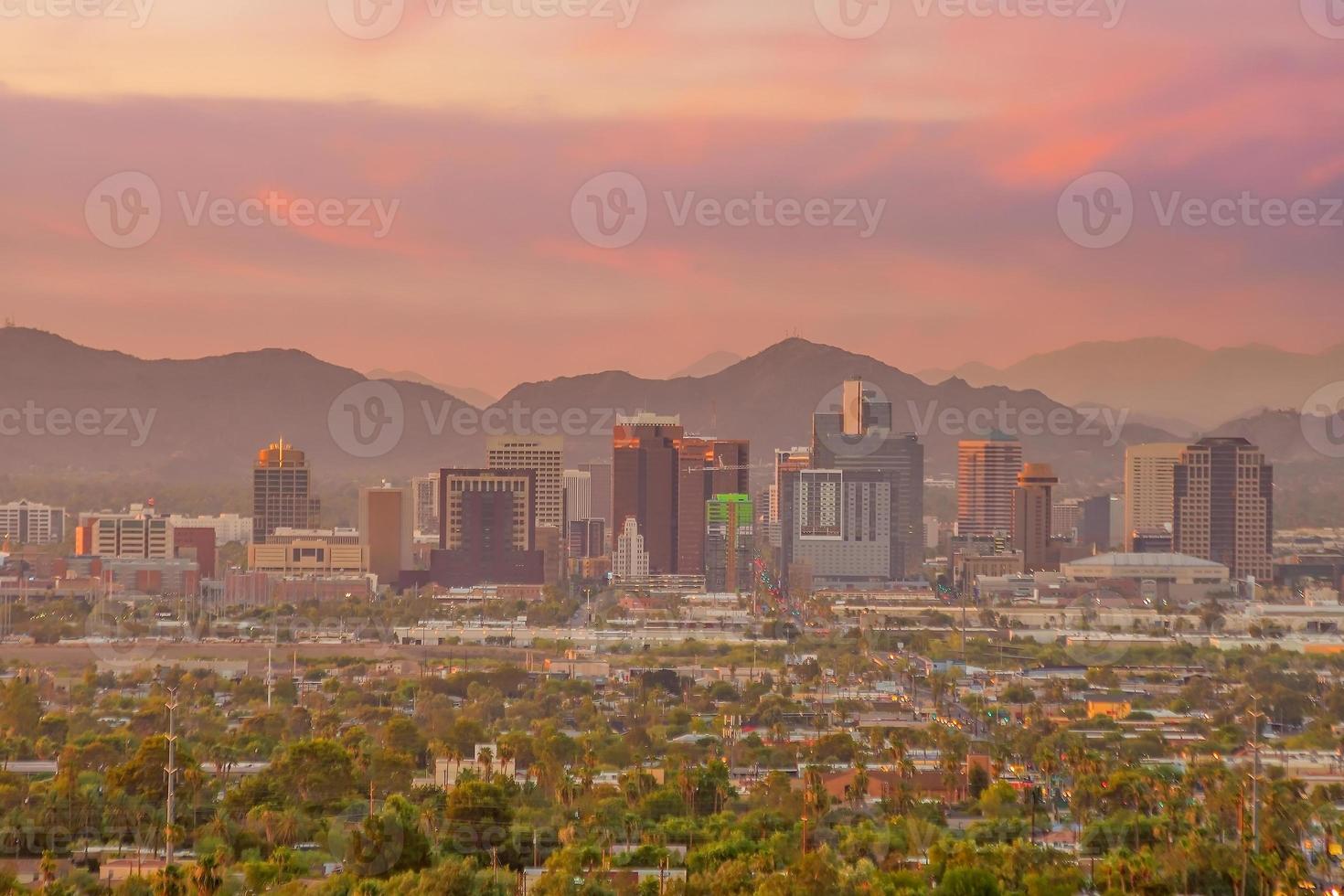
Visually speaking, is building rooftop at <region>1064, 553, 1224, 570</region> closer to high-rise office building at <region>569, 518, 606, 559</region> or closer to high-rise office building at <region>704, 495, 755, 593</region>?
high-rise office building at <region>704, 495, 755, 593</region>

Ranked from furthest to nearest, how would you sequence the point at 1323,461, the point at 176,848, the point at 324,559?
the point at 1323,461
the point at 324,559
the point at 176,848

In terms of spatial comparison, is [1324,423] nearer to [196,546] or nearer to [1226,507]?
[1226,507]

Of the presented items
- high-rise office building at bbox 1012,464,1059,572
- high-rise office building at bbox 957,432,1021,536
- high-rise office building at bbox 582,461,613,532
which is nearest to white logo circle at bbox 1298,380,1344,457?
high-rise office building at bbox 957,432,1021,536

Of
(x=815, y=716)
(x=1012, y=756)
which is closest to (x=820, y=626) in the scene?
(x=815, y=716)

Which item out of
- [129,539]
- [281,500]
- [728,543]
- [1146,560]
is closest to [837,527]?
[728,543]

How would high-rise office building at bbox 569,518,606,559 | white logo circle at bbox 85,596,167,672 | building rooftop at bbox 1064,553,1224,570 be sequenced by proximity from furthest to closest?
high-rise office building at bbox 569,518,606,559 → building rooftop at bbox 1064,553,1224,570 → white logo circle at bbox 85,596,167,672

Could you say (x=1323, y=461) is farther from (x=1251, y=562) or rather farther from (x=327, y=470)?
(x=327, y=470)
